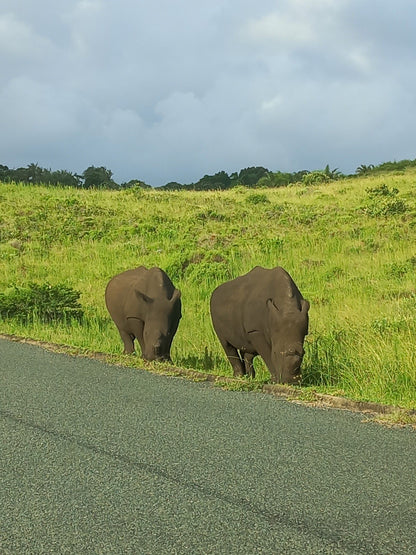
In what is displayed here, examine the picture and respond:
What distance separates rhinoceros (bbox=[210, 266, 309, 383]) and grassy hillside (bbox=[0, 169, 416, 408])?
47cm

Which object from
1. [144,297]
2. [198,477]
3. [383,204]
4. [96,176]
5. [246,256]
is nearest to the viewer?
[198,477]

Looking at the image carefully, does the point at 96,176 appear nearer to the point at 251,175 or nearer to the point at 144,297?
the point at 251,175

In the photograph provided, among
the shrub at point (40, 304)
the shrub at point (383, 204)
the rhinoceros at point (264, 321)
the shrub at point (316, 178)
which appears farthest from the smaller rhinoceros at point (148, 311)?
the shrub at point (316, 178)

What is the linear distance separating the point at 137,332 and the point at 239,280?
169 centimetres

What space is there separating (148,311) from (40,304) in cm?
547

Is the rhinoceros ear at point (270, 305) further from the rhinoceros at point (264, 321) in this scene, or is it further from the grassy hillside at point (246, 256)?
the grassy hillside at point (246, 256)

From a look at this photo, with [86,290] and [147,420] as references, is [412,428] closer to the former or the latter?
[147,420]

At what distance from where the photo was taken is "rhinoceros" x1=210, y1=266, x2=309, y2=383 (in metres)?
6.99

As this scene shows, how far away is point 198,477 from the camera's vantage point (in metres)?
4.24

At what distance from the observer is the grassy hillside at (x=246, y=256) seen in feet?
28.1

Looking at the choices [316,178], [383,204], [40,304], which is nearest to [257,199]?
[383,204]

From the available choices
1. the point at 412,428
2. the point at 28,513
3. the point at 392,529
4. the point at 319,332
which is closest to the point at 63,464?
the point at 28,513

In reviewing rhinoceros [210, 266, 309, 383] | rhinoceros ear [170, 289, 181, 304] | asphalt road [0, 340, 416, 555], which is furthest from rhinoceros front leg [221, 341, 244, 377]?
asphalt road [0, 340, 416, 555]

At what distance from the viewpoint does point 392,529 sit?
11.2 ft
